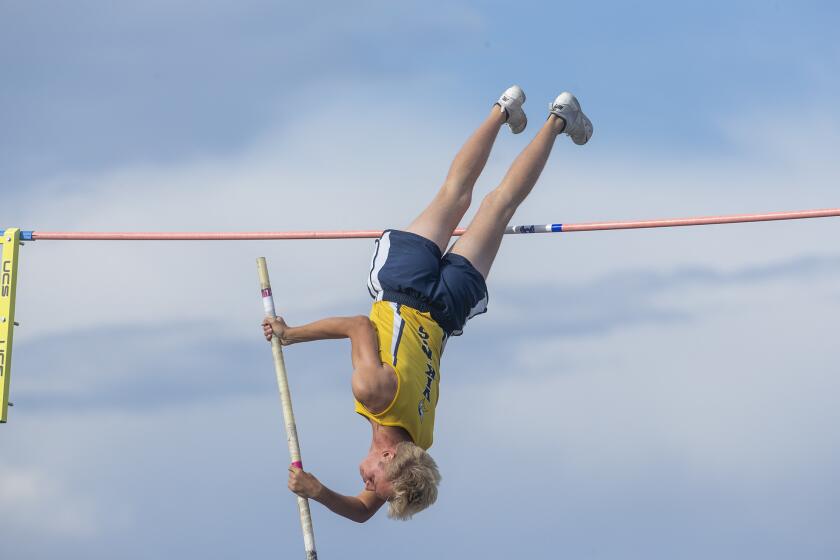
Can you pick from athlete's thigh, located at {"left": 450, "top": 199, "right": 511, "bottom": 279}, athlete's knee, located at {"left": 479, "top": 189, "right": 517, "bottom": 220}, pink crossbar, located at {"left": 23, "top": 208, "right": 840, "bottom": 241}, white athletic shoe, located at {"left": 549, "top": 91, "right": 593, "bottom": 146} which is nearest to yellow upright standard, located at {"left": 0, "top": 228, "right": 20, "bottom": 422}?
pink crossbar, located at {"left": 23, "top": 208, "right": 840, "bottom": 241}

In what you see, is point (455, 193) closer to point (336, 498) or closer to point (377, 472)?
point (377, 472)

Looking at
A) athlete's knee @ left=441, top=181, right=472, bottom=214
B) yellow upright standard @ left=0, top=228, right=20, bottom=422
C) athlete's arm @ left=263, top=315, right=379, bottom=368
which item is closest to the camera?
athlete's arm @ left=263, top=315, right=379, bottom=368

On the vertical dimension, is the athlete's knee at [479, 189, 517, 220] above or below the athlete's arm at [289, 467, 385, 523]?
above

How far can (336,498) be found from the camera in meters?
8.56

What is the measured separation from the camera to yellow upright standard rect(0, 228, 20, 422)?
1053 cm

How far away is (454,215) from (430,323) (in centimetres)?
90

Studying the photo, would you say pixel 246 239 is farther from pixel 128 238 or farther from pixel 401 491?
pixel 401 491

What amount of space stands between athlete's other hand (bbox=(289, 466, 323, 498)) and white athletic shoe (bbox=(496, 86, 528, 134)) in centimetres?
299

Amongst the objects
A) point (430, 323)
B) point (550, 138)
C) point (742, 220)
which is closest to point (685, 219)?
point (742, 220)

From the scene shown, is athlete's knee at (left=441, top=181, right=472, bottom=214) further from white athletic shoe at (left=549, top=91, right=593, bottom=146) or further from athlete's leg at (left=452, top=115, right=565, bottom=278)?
white athletic shoe at (left=549, top=91, right=593, bottom=146)

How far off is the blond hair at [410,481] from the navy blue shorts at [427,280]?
3.55ft

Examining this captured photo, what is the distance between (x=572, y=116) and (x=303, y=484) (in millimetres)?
3238

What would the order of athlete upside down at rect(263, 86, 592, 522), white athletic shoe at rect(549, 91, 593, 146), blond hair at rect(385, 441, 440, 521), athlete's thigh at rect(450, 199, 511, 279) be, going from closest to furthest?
blond hair at rect(385, 441, 440, 521), athlete upside down at rect(263, 86, 592, 522), athlete's thigh at rect(450, 199, 511, 279), white athletic shoe at rect(549, 91, 593, 146)

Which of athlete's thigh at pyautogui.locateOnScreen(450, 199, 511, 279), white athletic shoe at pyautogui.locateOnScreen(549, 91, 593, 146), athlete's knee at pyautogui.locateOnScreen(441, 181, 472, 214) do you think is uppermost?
white athletic shoe at pyautogui.locateOnScreen(549, 91, 593, 146)
